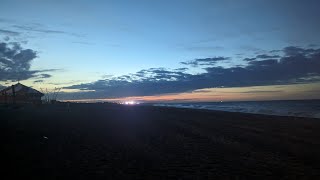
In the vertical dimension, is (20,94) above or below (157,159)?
above

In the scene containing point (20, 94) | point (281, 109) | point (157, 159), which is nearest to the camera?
point (157, 159)

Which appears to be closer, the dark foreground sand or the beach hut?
the dark foreground sand

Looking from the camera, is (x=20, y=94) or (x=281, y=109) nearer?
(x=281, y=109)

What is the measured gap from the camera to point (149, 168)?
1081cm

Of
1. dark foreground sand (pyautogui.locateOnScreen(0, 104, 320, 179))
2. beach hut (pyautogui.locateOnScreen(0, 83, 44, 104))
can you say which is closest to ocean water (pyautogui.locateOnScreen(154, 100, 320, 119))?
dark foreground sand (pyautogui.locateOnScreen(0, 104, 320, 179))

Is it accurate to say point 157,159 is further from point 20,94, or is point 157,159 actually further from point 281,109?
point 20,94

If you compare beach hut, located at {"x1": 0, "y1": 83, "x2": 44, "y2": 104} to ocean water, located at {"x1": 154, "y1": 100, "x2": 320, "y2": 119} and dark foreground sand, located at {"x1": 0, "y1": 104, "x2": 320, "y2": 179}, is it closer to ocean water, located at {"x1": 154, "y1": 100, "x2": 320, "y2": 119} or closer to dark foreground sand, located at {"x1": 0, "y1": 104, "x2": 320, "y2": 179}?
ocean water, located at {"x1": 154, "y1": 100, "x2": 320, "y2": 119}

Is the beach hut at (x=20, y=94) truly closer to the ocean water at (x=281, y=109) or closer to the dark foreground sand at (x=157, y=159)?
the ocean water at (x=281, y=109)

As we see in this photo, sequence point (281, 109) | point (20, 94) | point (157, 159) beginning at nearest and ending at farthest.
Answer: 1. point (157, 159)
2. point (281, 109)
3. point (20, 94)

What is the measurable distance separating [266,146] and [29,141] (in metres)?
12.4

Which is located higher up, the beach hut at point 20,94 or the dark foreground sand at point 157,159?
the beach hut at point 20,94

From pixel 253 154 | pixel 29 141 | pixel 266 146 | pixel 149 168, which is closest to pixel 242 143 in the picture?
pixel 266 146

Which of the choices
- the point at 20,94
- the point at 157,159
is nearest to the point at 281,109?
the point at 20,94

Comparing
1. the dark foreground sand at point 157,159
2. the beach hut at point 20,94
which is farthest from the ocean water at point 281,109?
the beach hut at point 20,94
